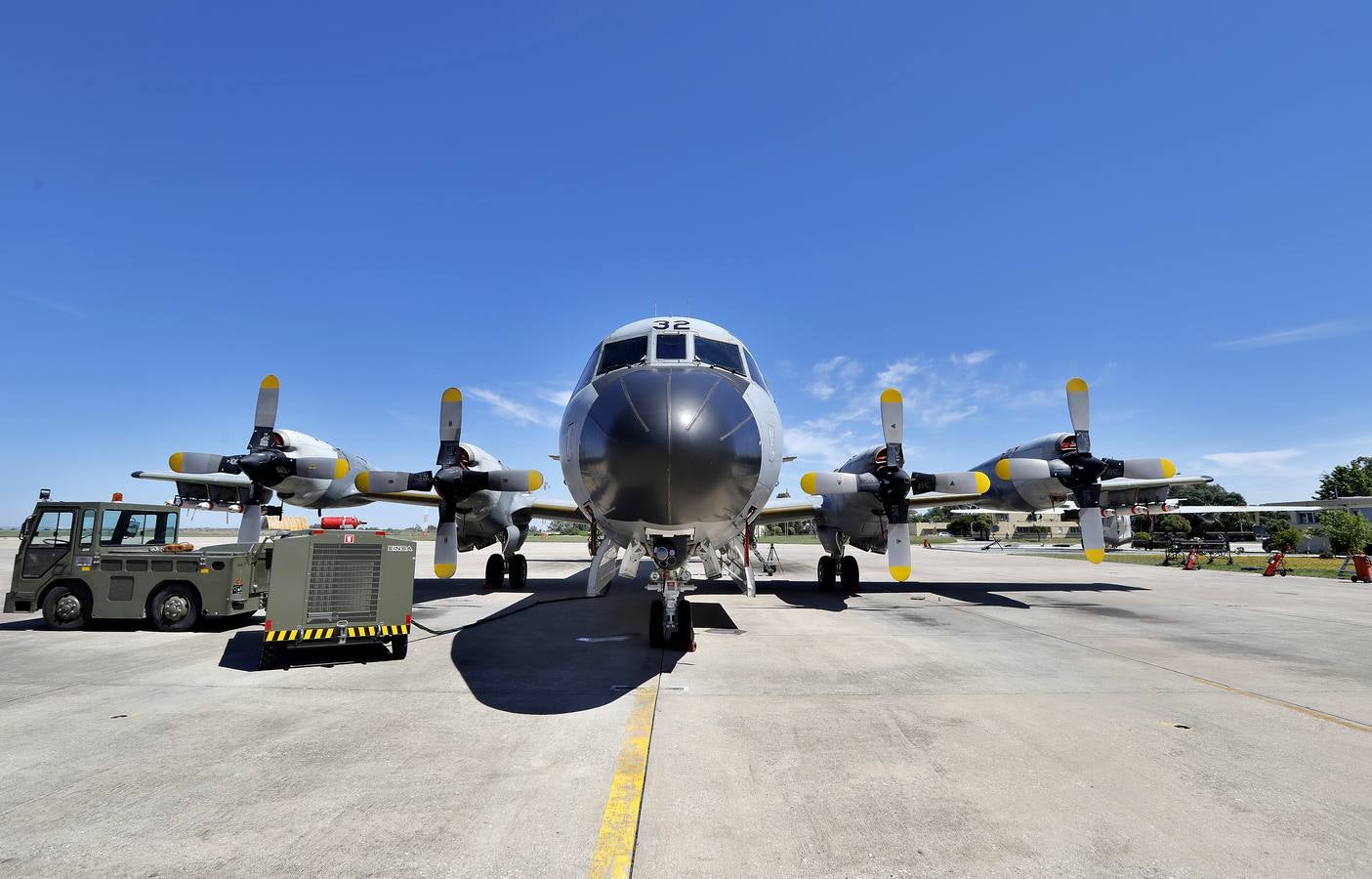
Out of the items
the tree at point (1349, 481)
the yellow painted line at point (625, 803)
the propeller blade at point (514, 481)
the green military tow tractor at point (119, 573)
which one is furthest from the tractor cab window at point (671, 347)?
the tree at point (1349, 481)

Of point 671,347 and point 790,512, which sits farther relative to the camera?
point 790,512

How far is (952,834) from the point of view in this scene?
11.0 ft

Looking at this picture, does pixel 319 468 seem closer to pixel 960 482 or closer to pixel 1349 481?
pixel 960 482

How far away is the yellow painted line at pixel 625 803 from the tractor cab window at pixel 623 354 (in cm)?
408

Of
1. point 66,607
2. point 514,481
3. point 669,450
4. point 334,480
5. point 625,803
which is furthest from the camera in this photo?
point 334,480

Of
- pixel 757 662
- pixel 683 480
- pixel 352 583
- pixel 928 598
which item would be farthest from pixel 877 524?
pixel 352 583

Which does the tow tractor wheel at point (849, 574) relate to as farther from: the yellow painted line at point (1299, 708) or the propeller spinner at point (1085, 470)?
the yellow painted line at point (1299, 708)

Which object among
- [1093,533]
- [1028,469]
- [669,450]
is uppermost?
[1028,469]

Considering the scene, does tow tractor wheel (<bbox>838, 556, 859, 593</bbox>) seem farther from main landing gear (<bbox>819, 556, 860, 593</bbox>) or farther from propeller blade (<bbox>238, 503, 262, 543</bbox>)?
propeller blade (<bbox>238, 503, 262, 543</bbox>)

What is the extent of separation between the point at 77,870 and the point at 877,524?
14.3m

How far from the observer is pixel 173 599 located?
9945mm

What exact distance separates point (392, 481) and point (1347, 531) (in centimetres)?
4515

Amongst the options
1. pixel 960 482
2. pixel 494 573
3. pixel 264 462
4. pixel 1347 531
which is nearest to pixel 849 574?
pixel 960 482

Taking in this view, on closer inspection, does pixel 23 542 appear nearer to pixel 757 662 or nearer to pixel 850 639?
pixel 757 662
